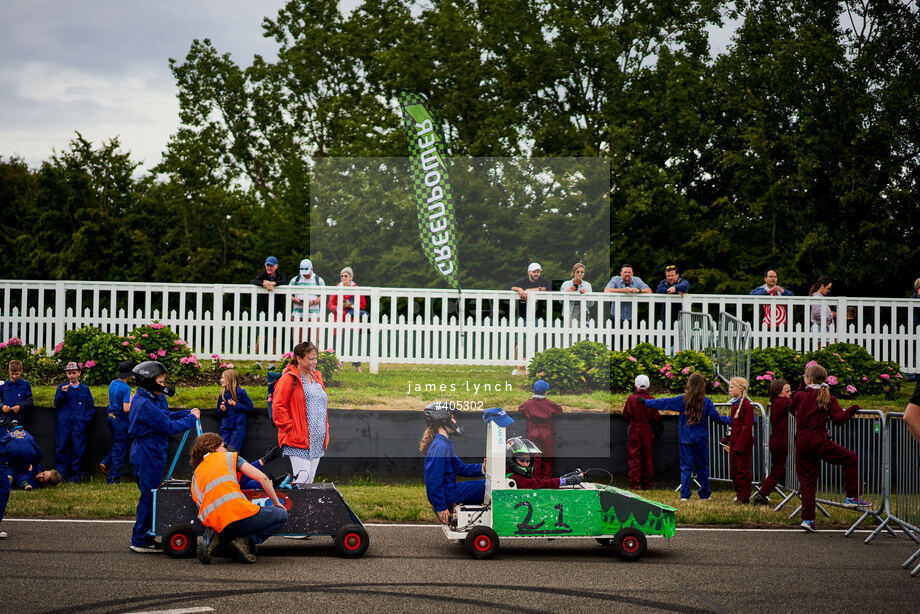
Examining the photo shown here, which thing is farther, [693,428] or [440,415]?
[693,428]

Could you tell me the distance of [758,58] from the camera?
3412cm

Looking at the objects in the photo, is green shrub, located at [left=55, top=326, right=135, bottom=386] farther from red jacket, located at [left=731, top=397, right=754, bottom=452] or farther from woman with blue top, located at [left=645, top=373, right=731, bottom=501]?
red jacket, located at [left=731, top=397, right=754, bottom=452]

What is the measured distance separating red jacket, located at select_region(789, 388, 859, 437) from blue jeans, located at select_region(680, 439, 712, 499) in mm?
2592

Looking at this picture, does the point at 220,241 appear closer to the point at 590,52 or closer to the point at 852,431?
the point at 590,52

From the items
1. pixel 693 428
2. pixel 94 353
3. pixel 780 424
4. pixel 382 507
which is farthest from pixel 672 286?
pixel 94 353

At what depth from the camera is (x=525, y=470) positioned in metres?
10.1

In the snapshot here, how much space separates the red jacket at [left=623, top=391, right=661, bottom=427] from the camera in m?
14.3

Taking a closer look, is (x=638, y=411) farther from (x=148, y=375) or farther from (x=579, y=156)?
(x=579, y=156)

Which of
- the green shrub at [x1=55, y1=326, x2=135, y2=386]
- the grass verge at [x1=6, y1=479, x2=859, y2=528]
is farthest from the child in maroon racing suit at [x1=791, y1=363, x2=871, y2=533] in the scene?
the green shrub at [x1=55, y1=326, x2=135, y2=386]

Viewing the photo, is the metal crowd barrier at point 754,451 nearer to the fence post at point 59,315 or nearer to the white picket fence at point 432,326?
the white picket fence at point 432,326

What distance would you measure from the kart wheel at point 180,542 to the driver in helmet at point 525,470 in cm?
310

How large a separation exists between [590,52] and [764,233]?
27.2 ft

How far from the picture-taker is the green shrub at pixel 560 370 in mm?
16750

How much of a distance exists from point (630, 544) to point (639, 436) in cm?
488
